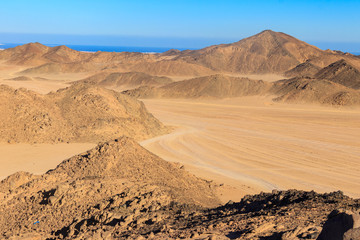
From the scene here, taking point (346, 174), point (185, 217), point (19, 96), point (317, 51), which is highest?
point (317, 51)

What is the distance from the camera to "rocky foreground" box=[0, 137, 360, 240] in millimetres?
8086

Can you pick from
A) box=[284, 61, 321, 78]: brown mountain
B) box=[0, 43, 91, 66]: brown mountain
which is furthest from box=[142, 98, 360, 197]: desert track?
box=[0, 43, 91, 66]: brown mountain

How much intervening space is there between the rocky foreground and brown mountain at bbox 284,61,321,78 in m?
76.0

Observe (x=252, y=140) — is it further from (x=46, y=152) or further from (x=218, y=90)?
(x=218, y=90)

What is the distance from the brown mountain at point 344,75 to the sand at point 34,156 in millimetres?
55313

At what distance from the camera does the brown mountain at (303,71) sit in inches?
3378

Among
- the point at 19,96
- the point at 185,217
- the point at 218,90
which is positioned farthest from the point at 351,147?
the point at 218,90

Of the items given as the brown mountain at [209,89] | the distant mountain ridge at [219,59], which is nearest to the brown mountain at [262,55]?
the distant mountain ridge at [219,59]

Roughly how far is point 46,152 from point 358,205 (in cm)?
1754

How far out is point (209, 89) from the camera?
191 ft

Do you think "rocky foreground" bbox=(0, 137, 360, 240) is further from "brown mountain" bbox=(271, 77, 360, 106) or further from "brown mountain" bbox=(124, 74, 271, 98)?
"brown mountain" bbox=(124, 74, 271, 98)

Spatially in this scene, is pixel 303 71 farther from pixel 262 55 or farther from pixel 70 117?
pixel 70 117

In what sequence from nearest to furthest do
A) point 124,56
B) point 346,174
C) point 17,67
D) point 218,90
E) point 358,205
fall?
point 358,205 → point 346,174 → point 218,90 → point 17,67 → point 124,56

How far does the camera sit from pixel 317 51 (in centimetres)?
10775
